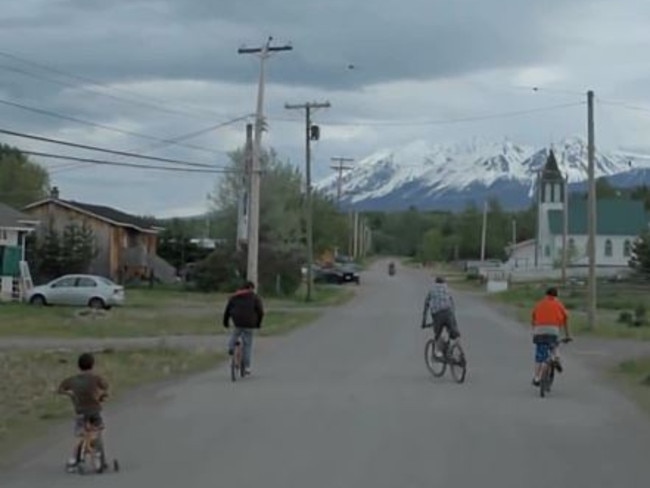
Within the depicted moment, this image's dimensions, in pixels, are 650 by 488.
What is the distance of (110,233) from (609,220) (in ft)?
211

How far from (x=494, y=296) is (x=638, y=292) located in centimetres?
795

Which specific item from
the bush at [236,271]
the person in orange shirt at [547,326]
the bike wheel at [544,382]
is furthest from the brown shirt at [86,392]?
the bush at [236,271]

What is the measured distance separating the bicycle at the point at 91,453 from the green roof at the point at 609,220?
11697cm

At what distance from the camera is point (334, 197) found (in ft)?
425

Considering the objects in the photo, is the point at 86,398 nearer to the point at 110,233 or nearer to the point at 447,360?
the point at 447,360

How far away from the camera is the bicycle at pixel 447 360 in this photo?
2500 centimetres

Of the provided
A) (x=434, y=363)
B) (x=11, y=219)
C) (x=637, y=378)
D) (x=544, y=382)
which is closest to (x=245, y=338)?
(x=434, y=363)

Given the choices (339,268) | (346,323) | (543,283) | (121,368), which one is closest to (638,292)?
(543,283)

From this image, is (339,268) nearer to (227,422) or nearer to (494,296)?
(494,296)

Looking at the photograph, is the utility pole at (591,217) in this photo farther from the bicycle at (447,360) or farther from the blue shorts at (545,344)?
the blue shorts at (545,344)

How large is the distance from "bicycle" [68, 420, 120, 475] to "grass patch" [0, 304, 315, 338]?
26804 mm

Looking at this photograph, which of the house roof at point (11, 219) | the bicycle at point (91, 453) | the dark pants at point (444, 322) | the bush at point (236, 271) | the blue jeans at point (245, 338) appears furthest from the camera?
the bush at point (236, 271)

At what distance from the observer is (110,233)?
3184 inches

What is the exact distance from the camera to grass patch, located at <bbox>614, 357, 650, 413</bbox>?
22.7 meters
